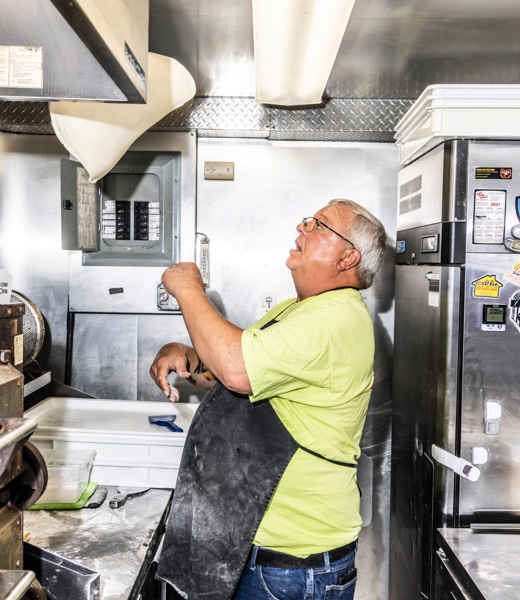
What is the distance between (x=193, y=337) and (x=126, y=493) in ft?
2.76

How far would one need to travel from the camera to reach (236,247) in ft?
9.75

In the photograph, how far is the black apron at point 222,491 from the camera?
1.63 meters

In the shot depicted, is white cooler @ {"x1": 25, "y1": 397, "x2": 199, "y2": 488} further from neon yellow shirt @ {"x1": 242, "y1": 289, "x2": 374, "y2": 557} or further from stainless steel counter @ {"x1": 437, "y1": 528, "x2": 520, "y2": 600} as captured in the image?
stainless steel counter @ {"x1": 437, "y1": 528, "x2": 520, "y2": 600}

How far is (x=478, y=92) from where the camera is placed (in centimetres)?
198

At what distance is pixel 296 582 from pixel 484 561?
62cm

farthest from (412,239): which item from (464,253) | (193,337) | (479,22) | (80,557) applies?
(80,557)

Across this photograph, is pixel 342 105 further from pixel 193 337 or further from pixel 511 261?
pixel 193 337

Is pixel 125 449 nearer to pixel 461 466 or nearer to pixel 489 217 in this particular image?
pixel 461 466

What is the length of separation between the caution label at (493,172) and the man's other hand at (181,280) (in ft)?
3.72

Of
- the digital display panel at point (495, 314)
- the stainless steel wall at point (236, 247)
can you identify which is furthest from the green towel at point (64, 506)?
the digital display panel at point (495, 314)

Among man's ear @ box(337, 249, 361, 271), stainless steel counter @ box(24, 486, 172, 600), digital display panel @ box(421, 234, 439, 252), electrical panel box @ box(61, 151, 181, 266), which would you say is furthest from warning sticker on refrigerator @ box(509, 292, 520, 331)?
electrical panel box @ box(61, 151, 181, 266)

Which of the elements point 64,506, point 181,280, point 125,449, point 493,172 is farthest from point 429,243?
point 64,506

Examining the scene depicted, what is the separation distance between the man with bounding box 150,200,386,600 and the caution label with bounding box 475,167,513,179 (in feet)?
1.83

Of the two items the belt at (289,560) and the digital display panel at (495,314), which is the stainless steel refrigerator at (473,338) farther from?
the belt at (289,560)
